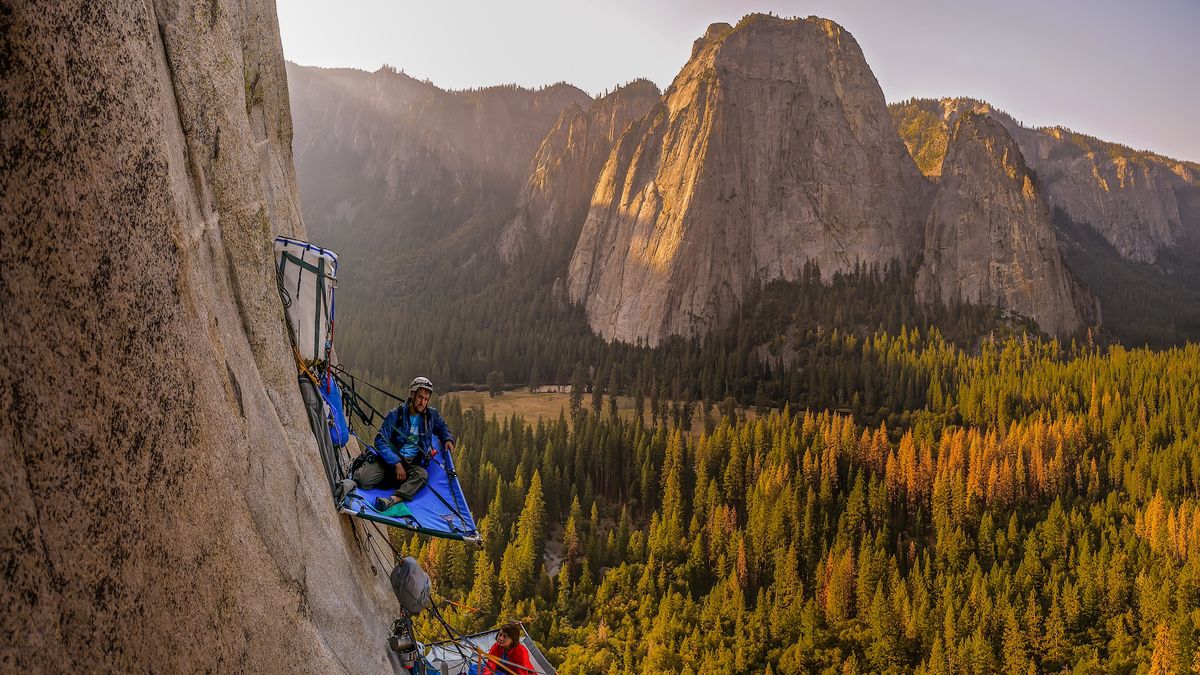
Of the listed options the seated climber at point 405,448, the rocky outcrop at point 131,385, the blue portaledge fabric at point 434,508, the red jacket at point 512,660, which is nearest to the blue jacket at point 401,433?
the seated climber at point 405,448

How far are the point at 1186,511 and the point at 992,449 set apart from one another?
17.3m

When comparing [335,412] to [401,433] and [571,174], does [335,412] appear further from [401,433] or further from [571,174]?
[571,174]

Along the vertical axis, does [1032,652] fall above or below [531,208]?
below

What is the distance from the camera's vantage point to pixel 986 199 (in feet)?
451

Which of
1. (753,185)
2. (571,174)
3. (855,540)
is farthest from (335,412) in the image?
(571,174)

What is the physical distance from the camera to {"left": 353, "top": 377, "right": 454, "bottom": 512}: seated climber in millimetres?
9719

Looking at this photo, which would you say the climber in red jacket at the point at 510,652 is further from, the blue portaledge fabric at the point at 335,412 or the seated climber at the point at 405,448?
the blue portaledge fabric at the point at 335,412

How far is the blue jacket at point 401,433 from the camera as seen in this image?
32.8ft

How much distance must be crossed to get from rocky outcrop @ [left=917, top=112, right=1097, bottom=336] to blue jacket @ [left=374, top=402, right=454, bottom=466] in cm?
14330

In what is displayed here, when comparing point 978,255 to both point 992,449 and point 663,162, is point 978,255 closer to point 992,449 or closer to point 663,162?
point 663,162

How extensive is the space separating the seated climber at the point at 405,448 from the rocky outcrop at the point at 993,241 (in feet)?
471

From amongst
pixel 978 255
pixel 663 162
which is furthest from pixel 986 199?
pixel 663 162

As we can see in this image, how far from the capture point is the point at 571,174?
193625 millimetres

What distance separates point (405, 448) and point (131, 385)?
245 inches
